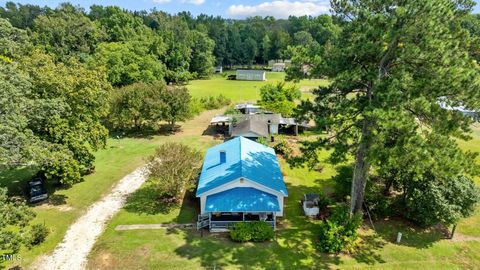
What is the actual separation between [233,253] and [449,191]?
13399mm

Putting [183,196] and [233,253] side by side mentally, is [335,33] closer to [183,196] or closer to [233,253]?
[233,253]

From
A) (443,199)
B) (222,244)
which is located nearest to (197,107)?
(222,244)

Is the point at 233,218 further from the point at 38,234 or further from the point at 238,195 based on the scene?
the point at 38,234

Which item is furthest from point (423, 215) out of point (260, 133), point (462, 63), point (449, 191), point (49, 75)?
point (49, 75)

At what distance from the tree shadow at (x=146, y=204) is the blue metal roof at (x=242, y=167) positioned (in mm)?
3467

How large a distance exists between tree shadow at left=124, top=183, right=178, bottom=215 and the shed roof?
14.2 metres

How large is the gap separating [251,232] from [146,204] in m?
8.89

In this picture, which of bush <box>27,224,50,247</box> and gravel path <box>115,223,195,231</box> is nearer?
bush <box>27,224,50,247</box>

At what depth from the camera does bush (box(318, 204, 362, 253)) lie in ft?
60.7

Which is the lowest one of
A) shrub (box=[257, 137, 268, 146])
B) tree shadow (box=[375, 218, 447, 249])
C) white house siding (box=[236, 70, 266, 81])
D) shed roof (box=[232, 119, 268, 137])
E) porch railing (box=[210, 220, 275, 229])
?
tree shadow (box=[375, 218, 447, 249])

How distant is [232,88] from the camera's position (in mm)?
76938

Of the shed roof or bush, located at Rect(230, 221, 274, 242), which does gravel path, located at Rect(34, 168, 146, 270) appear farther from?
the shed roof

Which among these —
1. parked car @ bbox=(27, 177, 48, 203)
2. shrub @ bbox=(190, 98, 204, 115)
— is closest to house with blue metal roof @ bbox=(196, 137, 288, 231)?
parked car @ bbox=(27, 177, 48, 203)

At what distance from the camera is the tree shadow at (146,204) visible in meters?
23.1
